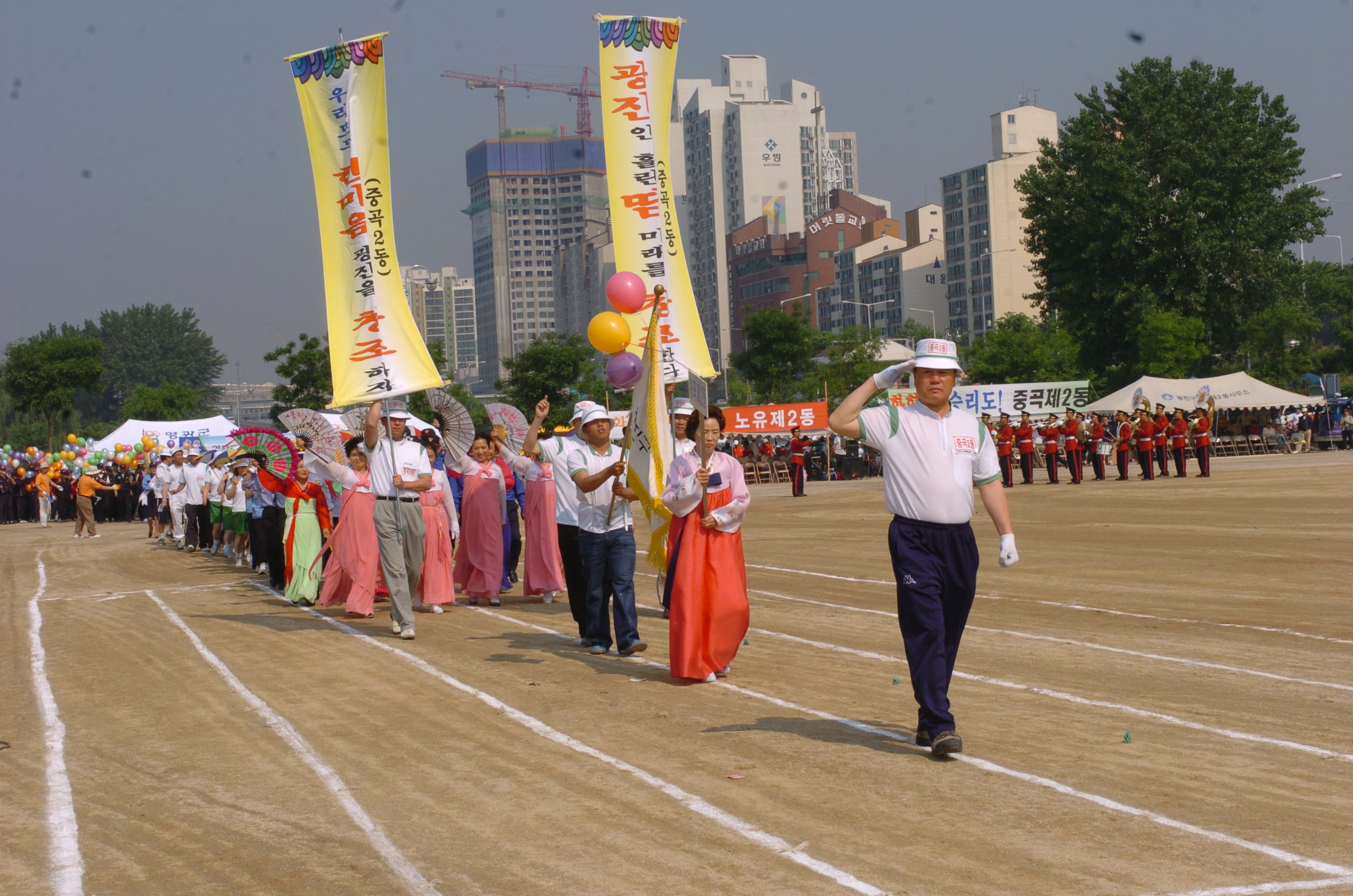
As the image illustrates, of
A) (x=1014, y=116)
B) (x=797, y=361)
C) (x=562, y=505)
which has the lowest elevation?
(x=562, y=505)

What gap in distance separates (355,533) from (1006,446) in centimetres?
2523

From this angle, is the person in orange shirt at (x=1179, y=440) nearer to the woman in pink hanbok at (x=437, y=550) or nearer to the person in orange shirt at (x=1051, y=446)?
the person in orange shirt at (x=1051, y=446)

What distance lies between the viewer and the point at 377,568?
14875 mm

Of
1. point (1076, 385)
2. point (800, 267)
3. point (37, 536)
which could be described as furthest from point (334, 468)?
point (800, 267)

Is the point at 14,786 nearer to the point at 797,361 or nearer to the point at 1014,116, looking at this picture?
the point at 797,361

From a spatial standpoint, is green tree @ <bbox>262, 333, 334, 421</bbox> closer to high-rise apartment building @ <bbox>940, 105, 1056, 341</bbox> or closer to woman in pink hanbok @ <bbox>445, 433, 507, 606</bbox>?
woman in pink hanbok @ <bbox>445, 433, 507, 606</bbox>

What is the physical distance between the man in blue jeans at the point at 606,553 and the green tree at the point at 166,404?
89492 millimetres

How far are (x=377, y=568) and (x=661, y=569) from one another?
16.7 ft

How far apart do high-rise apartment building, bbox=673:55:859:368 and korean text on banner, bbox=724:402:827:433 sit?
11644cm

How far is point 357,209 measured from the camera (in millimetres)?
12453

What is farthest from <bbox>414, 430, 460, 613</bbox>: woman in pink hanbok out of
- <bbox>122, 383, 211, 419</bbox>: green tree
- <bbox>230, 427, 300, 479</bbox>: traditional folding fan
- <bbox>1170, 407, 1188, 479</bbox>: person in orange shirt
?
<bbox>122, 383, 211, 419</bbox>: green tree

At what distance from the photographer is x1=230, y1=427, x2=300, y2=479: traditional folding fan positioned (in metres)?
16.3

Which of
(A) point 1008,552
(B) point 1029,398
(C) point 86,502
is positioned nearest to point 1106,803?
(A) point 1008,552

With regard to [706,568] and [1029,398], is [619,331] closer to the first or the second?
[706,568]
